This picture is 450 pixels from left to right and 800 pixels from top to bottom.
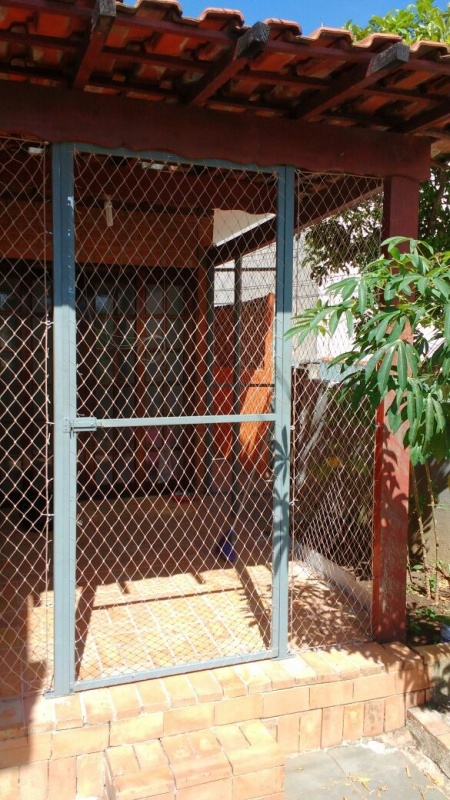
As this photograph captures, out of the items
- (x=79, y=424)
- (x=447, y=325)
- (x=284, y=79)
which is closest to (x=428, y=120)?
(x=284, y=79)

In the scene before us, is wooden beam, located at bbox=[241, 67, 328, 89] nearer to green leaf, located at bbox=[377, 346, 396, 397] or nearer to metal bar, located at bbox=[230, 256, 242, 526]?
green leaf, located at bbox=[377, 346, 396, 397]

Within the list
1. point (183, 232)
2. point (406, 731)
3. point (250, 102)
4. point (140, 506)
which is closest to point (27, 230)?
point (183, 232)

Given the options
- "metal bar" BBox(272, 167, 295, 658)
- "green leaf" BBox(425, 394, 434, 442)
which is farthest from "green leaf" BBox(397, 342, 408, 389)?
"metal bar" BBox(272, 167, 295, 658)

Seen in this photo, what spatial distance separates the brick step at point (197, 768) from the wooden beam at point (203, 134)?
2.38 metres

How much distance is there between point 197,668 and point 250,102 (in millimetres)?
2468

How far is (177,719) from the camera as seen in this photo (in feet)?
8.65

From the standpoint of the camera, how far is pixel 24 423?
5621 millimetres

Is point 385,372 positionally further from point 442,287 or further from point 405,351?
point 442,287

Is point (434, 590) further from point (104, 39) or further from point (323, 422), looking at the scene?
point (104, 39)

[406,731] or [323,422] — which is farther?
[323,422]

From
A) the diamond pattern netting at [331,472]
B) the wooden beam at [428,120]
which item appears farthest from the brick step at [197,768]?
the wooden beam at [428,120]

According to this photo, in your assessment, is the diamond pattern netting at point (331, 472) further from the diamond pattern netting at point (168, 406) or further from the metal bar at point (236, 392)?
the metal bar at point (236, 392)

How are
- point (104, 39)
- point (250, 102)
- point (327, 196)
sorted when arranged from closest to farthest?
point (104, 39)
point (250, 102)
point (327, 196)

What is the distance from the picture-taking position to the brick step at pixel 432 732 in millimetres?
2781
